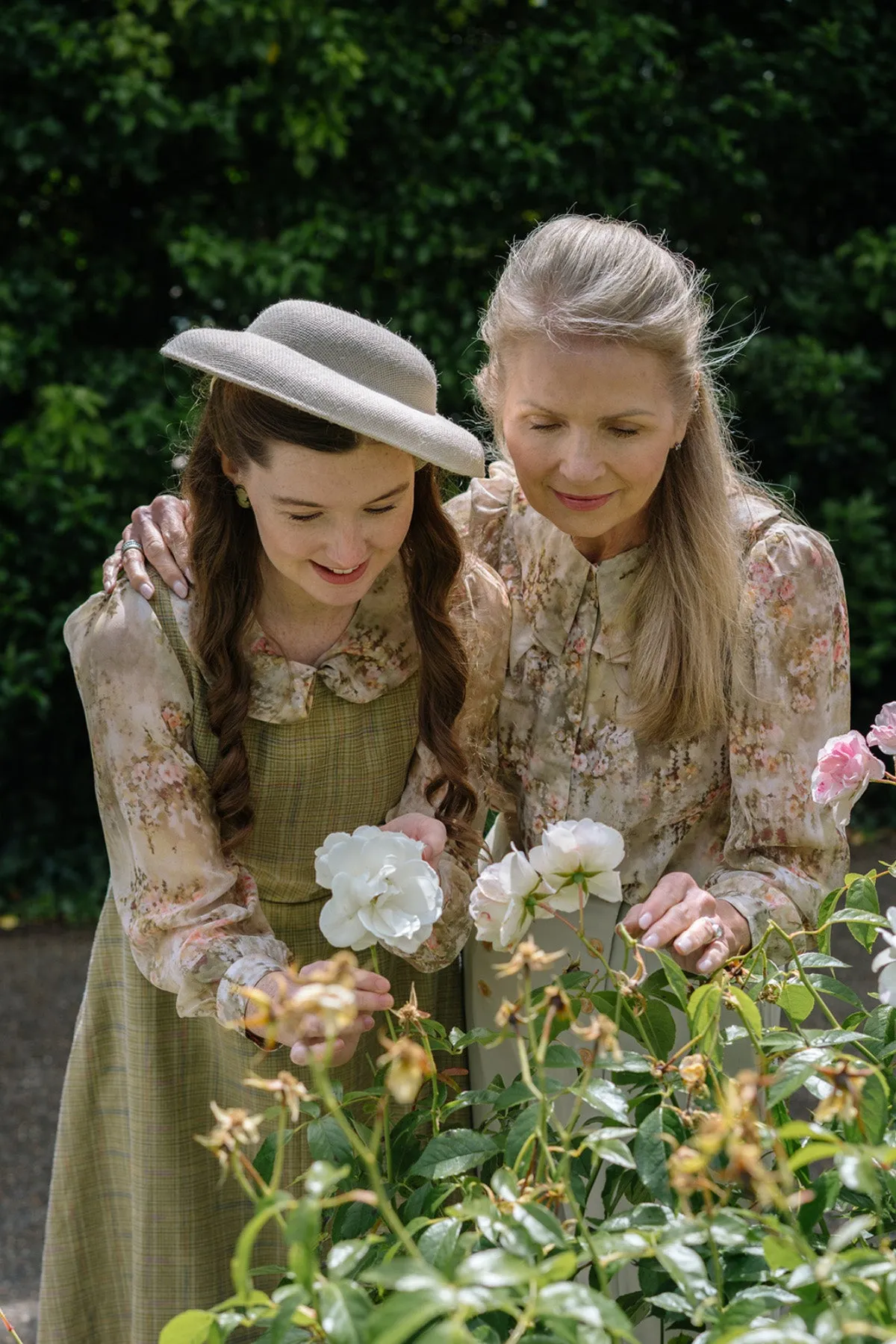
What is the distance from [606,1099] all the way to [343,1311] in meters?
0.30

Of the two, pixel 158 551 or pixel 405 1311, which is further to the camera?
pixel 158 551

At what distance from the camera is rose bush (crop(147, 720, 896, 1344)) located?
0.81m

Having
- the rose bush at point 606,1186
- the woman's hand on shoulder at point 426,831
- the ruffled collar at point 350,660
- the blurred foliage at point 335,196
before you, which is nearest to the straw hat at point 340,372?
the ruffled collar at point 350,660

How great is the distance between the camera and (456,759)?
68.9 inches

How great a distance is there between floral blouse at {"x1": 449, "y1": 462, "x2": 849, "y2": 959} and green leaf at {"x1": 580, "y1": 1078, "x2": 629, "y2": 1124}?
1.99 feet

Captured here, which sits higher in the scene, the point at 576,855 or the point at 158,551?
the point at 158,551

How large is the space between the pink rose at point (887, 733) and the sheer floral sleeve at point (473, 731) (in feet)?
1.79

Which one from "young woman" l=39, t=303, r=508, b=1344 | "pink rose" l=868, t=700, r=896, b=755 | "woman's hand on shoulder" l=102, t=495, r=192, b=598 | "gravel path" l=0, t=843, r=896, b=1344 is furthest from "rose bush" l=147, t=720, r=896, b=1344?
"gravel path" l=0, t=843, r=896, b=1344

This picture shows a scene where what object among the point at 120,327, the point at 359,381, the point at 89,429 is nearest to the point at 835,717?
the point at 359,381

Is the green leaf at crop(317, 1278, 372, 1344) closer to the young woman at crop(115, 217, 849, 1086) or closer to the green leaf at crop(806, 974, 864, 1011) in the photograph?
the green leaf at crop(806, 974, 864, 1011)

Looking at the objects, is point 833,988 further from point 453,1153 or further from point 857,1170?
point 857,1170

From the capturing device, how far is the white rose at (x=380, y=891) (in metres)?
1.23

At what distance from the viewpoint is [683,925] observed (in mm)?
1437

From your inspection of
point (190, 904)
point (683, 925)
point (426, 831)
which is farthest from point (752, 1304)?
point (190, 904)
